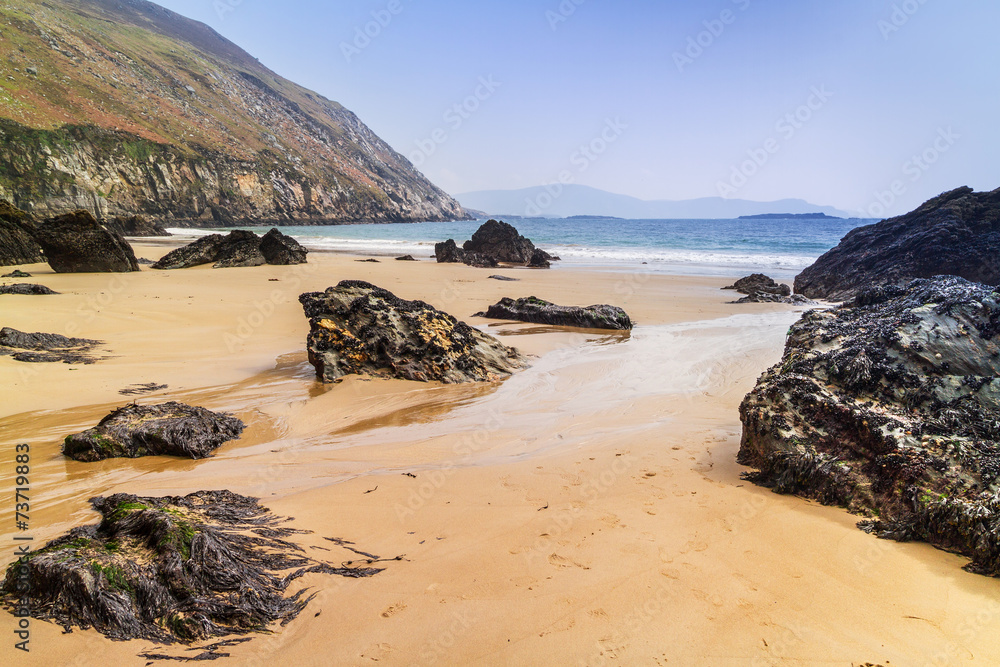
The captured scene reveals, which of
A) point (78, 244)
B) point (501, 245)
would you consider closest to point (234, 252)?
point (78, 244)

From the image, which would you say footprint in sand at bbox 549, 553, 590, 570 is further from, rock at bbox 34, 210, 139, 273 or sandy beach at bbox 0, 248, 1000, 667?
rock at bbox 34, 210, 139, 273

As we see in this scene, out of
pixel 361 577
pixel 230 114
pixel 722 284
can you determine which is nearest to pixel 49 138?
pixel 230 114

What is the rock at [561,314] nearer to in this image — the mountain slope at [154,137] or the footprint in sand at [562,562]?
the footprint in sand at [562,562]

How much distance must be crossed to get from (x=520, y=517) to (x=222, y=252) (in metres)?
17.3

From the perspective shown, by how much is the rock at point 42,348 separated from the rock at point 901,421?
7218 millimetres

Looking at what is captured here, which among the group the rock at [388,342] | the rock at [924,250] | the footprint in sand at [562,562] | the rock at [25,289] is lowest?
the footprint in sand at [562,562]

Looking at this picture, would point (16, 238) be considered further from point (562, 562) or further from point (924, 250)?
point (924, 250)

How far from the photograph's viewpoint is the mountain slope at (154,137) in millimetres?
44188

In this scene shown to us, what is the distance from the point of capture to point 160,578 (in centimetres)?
204

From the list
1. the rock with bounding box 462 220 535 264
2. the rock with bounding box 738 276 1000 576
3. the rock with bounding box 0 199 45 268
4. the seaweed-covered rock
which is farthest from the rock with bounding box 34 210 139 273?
the rock with bounding box 738 276 1000 576

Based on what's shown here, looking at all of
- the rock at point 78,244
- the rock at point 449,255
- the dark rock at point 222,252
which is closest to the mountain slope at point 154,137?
the dark rock at point 222,252

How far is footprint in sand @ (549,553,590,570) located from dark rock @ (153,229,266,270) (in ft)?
55.6

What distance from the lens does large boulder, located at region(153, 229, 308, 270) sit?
642 inches

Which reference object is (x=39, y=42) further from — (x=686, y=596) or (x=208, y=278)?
(x=686, y=596)
